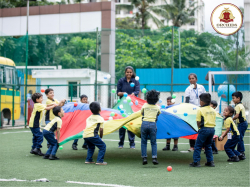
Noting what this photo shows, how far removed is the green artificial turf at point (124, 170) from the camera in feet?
16.7

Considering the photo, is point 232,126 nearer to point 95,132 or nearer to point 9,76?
point 95,132

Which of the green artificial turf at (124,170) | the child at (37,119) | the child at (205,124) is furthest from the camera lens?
the child at (37,119)

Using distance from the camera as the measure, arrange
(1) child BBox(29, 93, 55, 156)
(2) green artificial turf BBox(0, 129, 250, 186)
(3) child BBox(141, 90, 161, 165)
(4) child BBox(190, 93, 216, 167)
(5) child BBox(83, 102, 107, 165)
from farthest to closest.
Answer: (1) child BBox(29, 93, 55, 156) < (5) child BBox(83, 102, 107, 165) < (3) child BBox(141, 90, 161, 165) < (4) child BBox(190, 93, 216, 167) < (2) green artificial turf BBox(0, 129, 250, 186)

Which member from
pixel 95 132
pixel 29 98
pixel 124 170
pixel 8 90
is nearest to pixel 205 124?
pixel 124 170

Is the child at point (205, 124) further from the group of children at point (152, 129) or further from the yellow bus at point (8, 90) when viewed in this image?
the yellow bus at point (8, 90)

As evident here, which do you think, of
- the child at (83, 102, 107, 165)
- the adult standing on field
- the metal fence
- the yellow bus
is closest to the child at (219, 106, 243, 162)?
the adult standing on field

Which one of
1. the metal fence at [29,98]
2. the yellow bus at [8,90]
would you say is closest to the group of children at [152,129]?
the metal fence at [29,98]

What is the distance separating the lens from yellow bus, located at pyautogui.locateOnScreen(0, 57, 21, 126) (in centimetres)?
1509

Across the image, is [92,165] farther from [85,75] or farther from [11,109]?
[85,75]

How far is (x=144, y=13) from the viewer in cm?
3612

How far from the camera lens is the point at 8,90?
15.3 metres

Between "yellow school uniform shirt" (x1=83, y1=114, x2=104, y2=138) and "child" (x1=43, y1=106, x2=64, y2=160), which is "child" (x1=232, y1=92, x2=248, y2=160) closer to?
"yellow school uniform shirt" (x1=83, y1=114, x2=104, y2=138)

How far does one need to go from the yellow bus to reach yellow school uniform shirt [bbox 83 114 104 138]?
368 inches

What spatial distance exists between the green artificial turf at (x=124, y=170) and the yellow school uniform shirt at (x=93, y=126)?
590mm
